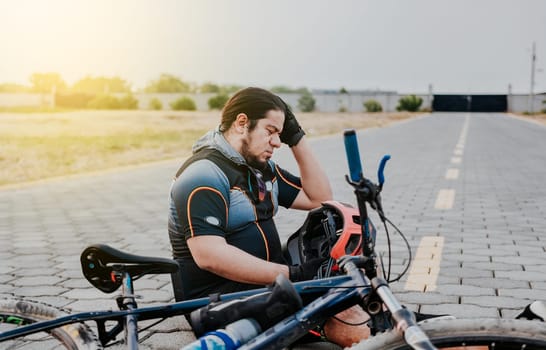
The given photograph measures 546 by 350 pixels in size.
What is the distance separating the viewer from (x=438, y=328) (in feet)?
6.33

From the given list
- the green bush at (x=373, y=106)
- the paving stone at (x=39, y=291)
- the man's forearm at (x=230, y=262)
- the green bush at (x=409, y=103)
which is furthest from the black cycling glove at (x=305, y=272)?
the green bush at (x=409, y=103)

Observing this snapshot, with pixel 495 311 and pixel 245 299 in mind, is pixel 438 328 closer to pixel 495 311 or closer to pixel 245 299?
pixel 245 299

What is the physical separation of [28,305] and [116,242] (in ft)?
13.8

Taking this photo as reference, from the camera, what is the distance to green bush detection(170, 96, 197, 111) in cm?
9488

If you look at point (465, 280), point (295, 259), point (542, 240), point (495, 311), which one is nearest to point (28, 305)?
point (295, 259)

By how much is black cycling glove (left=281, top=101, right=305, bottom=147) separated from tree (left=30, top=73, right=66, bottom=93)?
108 m

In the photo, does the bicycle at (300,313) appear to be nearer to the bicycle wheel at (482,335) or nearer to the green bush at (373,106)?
the bicycle wheel at (482,335)

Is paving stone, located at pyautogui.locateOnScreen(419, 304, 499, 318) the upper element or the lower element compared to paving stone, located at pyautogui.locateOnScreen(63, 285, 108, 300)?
upper

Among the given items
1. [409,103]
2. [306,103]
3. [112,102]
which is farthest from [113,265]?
[409,103]

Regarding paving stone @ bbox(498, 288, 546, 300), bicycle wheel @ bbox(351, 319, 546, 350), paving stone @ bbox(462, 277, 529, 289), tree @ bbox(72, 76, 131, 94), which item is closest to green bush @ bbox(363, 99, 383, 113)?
tree @ bbox(72, 76, 131, 94)

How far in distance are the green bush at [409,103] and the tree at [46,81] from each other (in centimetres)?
5593

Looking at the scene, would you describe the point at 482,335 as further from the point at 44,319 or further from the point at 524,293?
the point at 524,293

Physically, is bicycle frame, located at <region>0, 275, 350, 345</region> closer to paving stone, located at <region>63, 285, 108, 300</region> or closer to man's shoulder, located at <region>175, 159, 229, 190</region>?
man's shoulder, located at <region>175, 159, 229, 190</region>

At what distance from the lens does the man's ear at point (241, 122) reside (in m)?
3.22
